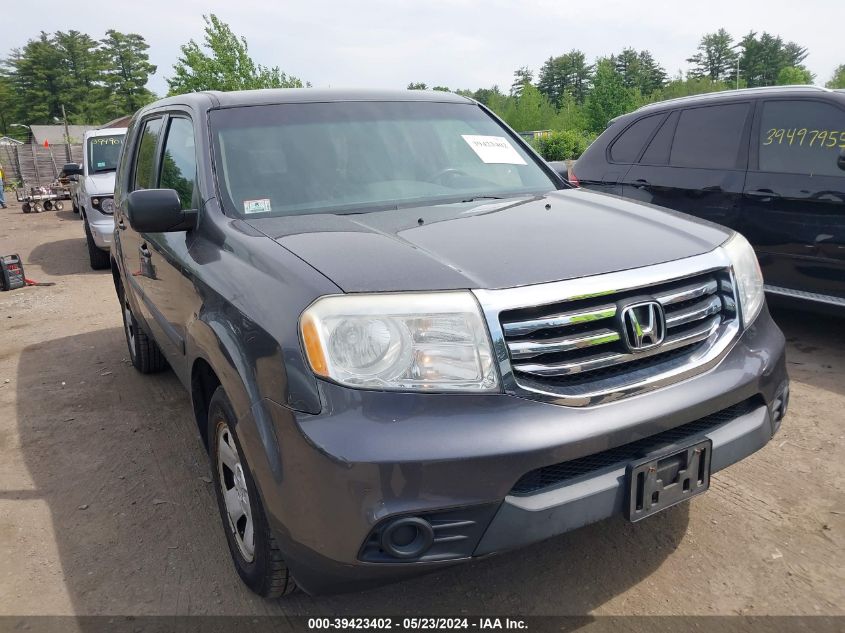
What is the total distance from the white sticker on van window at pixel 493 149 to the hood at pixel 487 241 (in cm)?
55

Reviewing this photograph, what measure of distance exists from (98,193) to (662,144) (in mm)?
7477

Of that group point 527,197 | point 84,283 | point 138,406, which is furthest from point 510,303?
point 84,283

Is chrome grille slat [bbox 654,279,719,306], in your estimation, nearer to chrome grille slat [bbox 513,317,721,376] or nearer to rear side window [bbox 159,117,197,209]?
chrome grille slat [bbox 513,317,721,376]

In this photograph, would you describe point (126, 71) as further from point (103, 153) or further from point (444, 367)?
point (444, 367)

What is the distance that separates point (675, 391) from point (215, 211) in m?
1.81

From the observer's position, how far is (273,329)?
6.68 feet

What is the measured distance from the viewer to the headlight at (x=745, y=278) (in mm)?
2436

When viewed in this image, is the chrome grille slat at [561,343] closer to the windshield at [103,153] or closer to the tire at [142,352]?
the tire at [142,352]

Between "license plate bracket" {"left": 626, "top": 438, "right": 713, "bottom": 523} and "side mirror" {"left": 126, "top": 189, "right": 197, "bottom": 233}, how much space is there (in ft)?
6.20

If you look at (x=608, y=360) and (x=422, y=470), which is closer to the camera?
(x=422, y=470)

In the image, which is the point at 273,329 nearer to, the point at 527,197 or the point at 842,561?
the point at 527,197

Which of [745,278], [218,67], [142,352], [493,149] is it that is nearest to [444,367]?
[745,278]

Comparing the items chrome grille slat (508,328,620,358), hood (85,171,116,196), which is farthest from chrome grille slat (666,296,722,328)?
hood (85,171,116,196)

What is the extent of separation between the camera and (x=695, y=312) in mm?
2258
